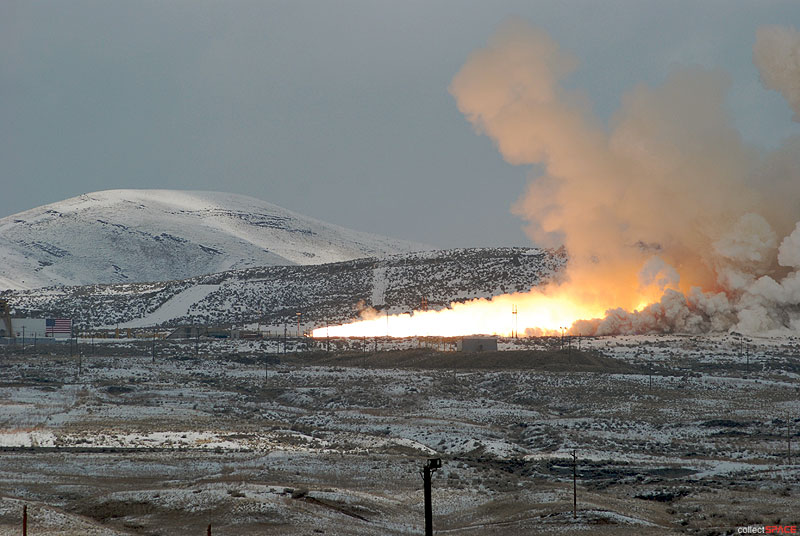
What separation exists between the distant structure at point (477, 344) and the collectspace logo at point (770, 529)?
7044cm

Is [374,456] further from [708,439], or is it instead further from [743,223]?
[743,223]

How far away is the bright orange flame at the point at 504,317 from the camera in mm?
124812

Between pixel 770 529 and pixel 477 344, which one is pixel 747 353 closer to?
pixel 477 344

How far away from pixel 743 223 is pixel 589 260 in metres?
17.6

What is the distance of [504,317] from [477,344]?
69.0 feet

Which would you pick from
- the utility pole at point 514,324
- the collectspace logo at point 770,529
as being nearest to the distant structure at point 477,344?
the utility pole at point 514,324

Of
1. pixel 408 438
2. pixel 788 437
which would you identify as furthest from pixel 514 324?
pixel 788 437

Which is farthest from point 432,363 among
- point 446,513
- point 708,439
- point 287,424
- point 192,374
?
point 446,513

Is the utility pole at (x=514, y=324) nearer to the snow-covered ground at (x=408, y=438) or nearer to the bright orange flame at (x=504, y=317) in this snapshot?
the bright orange flame at (x=504, y=317)

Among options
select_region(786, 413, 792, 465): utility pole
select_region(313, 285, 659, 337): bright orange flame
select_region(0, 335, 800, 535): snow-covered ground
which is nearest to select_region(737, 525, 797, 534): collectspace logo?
select_region(0, 335, 800, 535): snow-covered ground

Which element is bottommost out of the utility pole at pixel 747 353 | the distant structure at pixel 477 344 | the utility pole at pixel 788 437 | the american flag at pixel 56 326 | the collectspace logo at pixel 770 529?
the collectspace logo at pixel 770 529

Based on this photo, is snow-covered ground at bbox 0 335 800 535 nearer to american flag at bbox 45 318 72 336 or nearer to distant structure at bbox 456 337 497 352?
distant structure at bbox 456 337 497 352

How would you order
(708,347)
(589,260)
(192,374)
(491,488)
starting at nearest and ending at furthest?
(491,488) < (192,374) < (708,347) < (589,260)

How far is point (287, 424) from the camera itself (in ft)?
243
